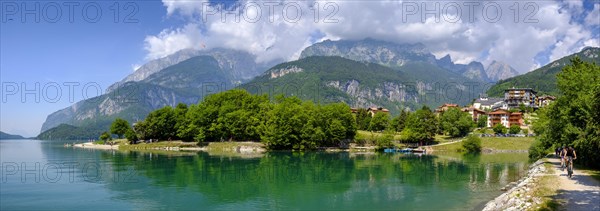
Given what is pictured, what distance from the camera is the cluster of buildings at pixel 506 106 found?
5448 inches

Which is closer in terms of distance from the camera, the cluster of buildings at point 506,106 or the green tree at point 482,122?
the cluster of buildings at point 506,106

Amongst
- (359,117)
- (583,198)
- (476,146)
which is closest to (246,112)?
(359,117)

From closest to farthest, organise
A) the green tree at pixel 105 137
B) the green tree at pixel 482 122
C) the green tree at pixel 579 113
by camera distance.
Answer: the green tree at pixel 579 113 → the green tree at pixel 105 137 → the green tree at pixel 482 122

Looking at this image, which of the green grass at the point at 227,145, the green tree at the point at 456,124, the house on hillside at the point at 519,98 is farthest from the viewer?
the house on hillside at the point at 519,98

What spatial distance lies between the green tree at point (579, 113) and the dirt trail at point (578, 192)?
3.35 m

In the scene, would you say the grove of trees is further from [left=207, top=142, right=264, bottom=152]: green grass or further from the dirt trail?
the dirt trail

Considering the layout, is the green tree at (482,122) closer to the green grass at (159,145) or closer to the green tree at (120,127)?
the green grass at (159,145)

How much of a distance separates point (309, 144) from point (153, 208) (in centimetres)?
6888

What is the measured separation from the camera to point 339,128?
10000cm

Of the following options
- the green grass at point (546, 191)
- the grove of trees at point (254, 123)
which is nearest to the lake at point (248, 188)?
the green grass at point (546, 191)

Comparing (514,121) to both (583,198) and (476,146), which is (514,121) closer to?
(476,146)

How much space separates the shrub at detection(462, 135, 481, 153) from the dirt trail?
2730 inches

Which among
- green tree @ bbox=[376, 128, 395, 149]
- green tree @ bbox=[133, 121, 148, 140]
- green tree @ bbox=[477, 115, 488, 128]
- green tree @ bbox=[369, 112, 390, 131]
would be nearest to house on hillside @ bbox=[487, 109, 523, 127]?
green tree @ bbox=[477, 115, 488, 128]

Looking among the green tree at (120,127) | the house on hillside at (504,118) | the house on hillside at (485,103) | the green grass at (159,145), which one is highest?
the house on hillside at (485,103)
